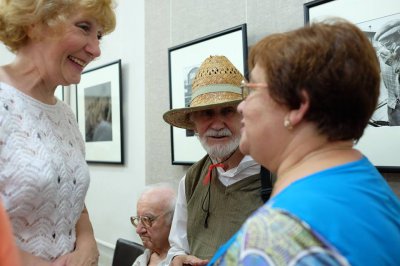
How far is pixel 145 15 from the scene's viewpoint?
2.58 meters

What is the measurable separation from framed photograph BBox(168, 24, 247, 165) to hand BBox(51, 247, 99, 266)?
0.95 meters

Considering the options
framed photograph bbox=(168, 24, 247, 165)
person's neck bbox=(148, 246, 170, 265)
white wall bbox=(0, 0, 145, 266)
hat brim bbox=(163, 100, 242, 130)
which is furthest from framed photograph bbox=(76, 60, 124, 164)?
hat brim bbox=(163, 100, 242, 130)

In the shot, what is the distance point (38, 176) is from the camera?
3.59 ft

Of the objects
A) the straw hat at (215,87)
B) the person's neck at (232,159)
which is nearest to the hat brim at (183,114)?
the straw hat at (215,87)

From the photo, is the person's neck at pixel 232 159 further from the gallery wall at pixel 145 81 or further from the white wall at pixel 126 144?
the white wall at pixel 126 144

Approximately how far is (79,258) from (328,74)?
2.99ft

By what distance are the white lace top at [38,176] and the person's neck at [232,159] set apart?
507mm

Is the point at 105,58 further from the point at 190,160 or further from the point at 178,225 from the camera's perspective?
the point at 178,225

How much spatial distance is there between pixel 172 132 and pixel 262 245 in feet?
5.58

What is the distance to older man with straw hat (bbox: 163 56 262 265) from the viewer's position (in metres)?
1.43

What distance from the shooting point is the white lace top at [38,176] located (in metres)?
1.07

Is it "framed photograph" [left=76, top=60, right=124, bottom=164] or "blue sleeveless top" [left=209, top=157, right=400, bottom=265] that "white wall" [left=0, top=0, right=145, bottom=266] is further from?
"blue sleeveless top" [left=209, top=157, right=400, bottom=265]

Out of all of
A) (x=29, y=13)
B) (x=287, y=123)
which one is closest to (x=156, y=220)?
→ (x=29, y=13)

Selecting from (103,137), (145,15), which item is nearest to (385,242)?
(145,15)
